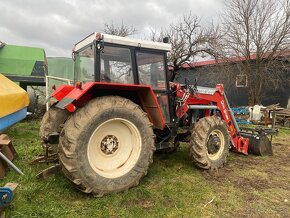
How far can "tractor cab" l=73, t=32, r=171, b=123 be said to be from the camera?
4.12 metres

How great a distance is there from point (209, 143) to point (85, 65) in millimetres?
2623

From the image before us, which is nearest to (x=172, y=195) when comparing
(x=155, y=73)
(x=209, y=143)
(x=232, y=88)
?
(x=209, y=143)

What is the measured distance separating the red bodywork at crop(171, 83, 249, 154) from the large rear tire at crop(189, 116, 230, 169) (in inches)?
17.3

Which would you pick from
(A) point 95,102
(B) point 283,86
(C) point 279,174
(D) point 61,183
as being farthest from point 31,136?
(B) point 283,86

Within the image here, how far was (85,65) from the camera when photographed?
454 cm

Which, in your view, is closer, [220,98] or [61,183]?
[61,183]

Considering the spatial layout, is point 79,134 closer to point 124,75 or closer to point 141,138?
point 141,138

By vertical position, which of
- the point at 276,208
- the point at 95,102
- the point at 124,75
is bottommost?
the point at 276,208

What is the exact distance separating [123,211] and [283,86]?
53.5ft

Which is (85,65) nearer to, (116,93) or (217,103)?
(116,93)

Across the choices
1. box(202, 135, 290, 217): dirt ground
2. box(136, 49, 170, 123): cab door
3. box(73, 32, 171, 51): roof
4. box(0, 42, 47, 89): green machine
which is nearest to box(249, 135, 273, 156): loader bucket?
box(202, 135, 290, 217): dirt ground

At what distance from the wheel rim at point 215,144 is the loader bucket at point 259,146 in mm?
1440

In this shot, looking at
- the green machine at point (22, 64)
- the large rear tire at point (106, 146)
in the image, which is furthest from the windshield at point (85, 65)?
the green machine at point (22, 64)

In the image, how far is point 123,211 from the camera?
3340 millimetres
